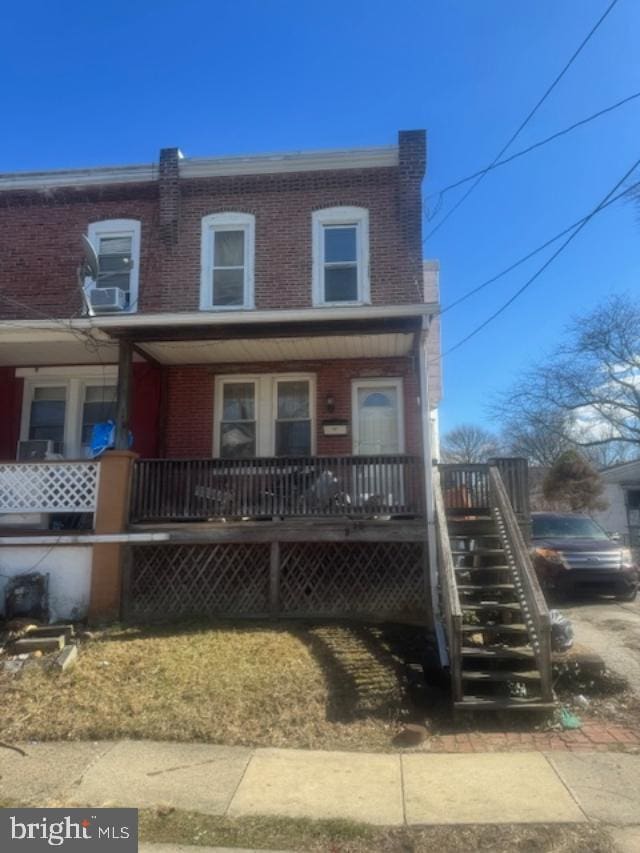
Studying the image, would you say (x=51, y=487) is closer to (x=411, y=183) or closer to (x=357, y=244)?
(x=357, y=244)

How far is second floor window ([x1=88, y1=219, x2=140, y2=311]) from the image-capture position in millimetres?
11258

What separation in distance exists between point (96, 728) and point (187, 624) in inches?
111

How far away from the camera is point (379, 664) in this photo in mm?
6617

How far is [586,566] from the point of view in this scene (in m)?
11.4

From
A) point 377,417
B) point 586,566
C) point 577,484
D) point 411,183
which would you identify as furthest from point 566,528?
point 577,484

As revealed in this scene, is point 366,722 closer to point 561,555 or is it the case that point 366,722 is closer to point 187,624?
point 187,624

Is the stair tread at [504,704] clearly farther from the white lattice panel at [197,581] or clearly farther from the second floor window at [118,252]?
the second floor window at [118,252]

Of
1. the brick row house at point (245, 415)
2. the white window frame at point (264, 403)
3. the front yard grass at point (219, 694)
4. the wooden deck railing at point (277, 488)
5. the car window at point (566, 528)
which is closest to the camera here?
the front yard grass at point (219, 694)

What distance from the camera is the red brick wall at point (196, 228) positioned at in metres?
10.8

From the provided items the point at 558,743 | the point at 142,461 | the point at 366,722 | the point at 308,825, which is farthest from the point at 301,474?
the point at 308,825

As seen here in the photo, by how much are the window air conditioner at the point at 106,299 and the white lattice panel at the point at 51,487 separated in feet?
10.4

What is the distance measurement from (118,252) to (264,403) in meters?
4.05

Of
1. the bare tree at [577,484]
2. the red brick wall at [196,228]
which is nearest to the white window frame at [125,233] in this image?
the red brick wall at [196,228]

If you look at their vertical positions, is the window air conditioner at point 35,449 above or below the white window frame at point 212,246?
below
